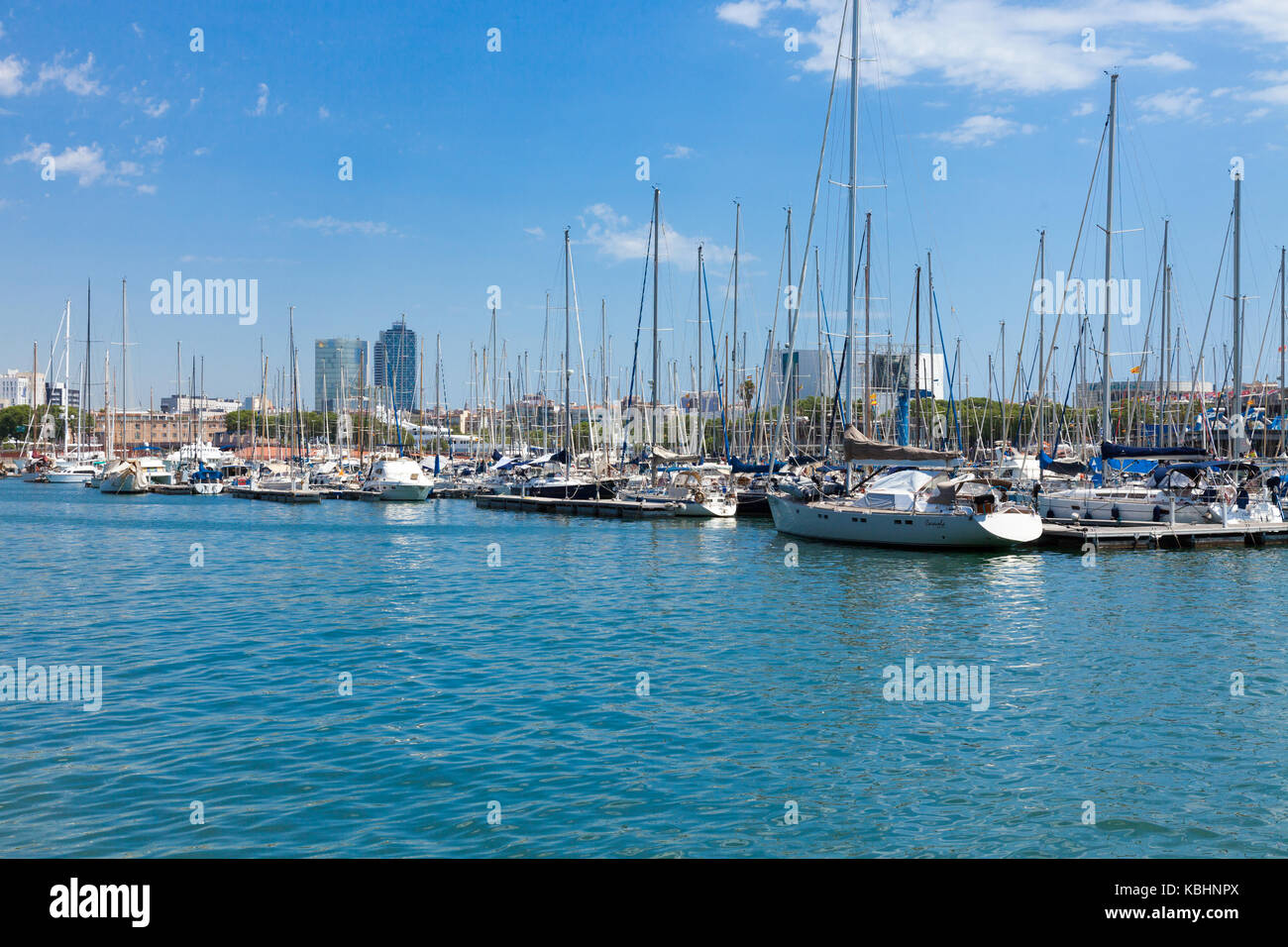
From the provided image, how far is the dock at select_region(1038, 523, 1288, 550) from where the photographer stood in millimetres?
40750

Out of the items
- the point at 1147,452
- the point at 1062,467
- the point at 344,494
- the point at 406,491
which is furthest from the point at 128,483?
the point at 1147,452

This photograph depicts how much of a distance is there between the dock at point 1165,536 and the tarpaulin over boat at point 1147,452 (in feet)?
16.8

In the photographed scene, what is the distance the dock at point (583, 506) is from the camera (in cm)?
5778

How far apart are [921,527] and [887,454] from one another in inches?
186

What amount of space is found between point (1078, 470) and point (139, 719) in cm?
5355

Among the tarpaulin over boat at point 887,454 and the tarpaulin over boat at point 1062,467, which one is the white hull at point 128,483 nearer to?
the tarpaulin over boat at point 887,454

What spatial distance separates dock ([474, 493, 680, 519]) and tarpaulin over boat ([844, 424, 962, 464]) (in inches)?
624

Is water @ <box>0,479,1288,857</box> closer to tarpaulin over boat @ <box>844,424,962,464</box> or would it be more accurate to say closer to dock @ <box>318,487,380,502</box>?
tarpaulin over boat @ <box>844,424,962,464</box>

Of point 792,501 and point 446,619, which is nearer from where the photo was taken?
point 446,619

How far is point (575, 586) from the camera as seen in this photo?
100 feet

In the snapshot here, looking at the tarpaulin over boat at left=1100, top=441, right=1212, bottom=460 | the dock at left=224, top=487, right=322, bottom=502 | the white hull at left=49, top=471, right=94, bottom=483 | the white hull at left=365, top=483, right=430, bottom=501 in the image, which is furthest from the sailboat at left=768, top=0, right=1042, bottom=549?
the white hull at left=49, top=471, right=94, bottom=483
